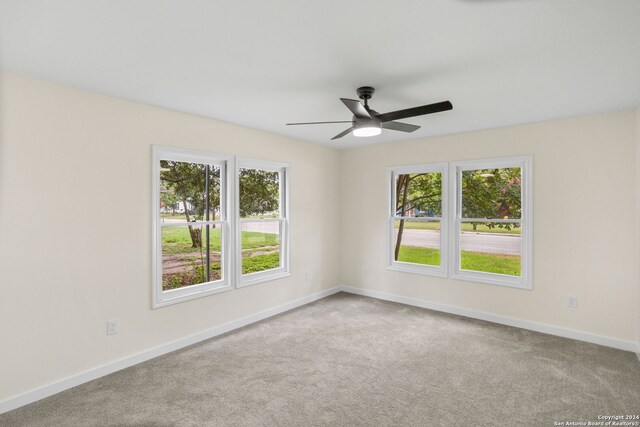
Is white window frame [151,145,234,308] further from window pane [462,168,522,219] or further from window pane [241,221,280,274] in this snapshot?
window pane [462,168,522,219]

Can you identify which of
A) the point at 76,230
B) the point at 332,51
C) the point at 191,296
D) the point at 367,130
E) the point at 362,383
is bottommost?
the point at 362,383

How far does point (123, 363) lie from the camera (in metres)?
3.05

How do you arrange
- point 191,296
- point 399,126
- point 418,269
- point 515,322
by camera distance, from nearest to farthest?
1. point 399,126
2. point 191,296
3. point 515,322
4. point 418,269

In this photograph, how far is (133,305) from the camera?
10.4ft

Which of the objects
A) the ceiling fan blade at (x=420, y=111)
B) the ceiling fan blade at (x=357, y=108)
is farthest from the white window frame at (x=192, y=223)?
the ceiling fan blade at (x=420, y=111)

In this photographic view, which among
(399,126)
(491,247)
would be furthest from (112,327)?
(491,247)

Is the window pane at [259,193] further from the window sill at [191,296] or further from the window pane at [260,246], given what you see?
the window sill at [191,296]

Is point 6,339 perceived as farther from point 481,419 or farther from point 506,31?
point 506,31

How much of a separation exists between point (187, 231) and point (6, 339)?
1.70 meters

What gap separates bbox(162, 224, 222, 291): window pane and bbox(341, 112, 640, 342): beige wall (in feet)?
10.1

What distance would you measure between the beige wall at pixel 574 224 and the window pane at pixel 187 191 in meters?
3.04

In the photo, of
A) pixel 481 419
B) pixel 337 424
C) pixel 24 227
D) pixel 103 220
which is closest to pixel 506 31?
pixel 481 419

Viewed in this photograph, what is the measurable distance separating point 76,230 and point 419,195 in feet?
13.8

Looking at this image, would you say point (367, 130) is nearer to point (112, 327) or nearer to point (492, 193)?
point (492, 193)
